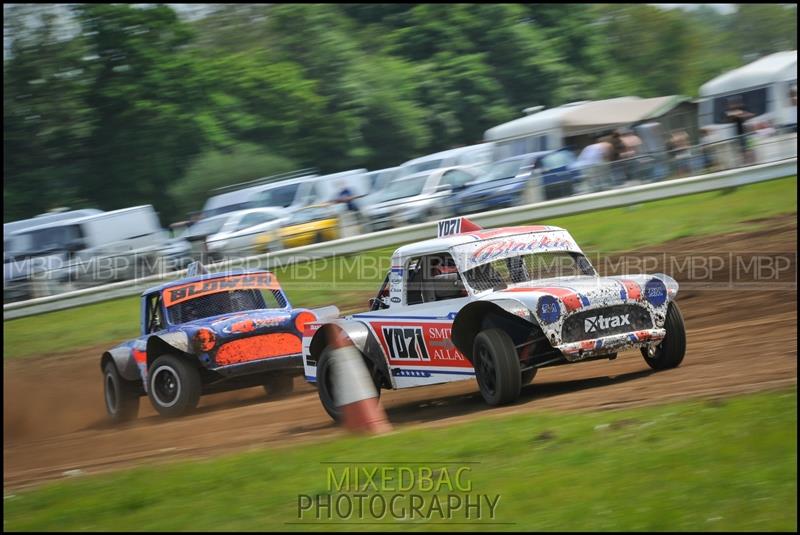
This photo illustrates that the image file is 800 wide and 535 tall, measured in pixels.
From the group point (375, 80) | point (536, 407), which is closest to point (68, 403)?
point (536, 407)

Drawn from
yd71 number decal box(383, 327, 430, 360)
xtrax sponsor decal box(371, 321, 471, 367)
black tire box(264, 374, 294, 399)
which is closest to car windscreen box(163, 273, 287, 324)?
black tire box(264, 374, 294, 399)

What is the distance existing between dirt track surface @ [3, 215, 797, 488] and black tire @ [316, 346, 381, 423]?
161 millimetres

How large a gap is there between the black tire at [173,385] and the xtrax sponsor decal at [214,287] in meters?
1.12

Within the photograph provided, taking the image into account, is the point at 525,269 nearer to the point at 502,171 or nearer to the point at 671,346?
the point at 671,346

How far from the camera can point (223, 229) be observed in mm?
23312

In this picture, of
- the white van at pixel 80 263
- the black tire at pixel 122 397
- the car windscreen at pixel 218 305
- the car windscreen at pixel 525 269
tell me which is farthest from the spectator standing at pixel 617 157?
the black tire at pixel 122 397

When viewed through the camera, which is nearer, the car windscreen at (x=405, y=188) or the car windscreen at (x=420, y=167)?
the car windscreen at (x=405, y=188)

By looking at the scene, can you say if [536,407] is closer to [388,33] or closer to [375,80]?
[375,80]

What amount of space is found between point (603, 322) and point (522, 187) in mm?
12048

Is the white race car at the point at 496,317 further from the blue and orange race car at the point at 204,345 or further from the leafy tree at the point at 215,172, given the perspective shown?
the leafy tree at the point at 215,172

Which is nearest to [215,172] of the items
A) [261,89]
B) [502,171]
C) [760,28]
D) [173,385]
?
[261,89]

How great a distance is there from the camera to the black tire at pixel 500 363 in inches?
350

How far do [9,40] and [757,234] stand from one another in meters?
30.4

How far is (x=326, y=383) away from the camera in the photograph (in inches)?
400
